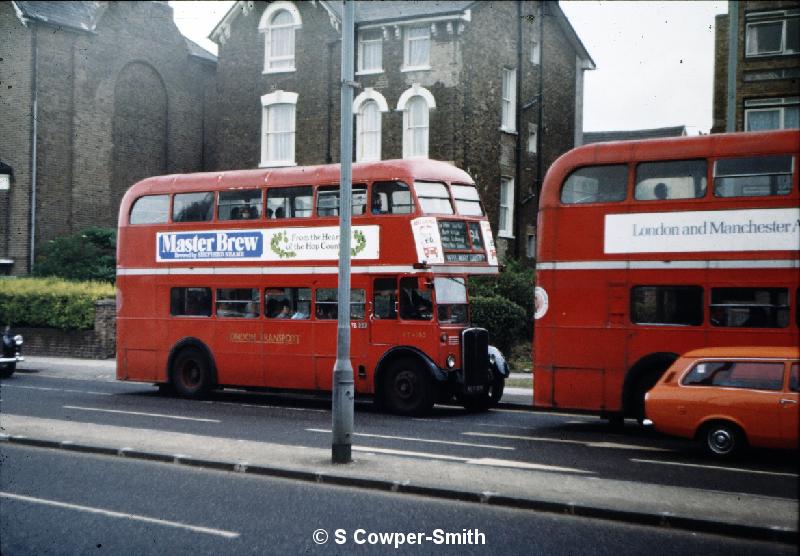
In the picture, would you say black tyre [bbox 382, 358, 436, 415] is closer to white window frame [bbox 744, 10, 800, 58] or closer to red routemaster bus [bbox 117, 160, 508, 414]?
red routemaster bus [bbox 117, 160, 508, 414]

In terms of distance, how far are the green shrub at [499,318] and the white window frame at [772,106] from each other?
11915 millimetres

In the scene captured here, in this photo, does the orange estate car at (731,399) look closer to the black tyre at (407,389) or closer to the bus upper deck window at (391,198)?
the black tyre at (407,389)

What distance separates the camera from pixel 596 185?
1702 centimetres

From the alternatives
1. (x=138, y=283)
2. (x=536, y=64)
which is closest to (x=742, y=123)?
(x=536, y=64)

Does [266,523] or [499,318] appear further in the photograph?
[499,318]

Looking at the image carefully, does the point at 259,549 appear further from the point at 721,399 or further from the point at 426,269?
the point at 426,269

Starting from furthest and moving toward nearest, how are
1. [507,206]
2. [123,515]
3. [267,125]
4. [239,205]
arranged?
[267,125] → [507,206] → [239,205] → [123,515]

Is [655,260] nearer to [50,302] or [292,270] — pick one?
[292,270]

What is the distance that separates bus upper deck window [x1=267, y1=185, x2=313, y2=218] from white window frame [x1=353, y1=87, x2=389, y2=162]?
16004 mm

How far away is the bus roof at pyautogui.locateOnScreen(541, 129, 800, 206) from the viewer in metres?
15.4

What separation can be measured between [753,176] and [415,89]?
72.7 feet

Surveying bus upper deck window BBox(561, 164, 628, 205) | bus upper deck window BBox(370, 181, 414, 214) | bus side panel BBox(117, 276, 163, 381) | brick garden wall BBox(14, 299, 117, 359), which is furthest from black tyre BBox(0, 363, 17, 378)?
bus upper deck window BBox(561, 164, 628, 205)

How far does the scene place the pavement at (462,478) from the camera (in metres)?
9.76

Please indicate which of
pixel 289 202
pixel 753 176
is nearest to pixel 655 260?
pixel 753 176
